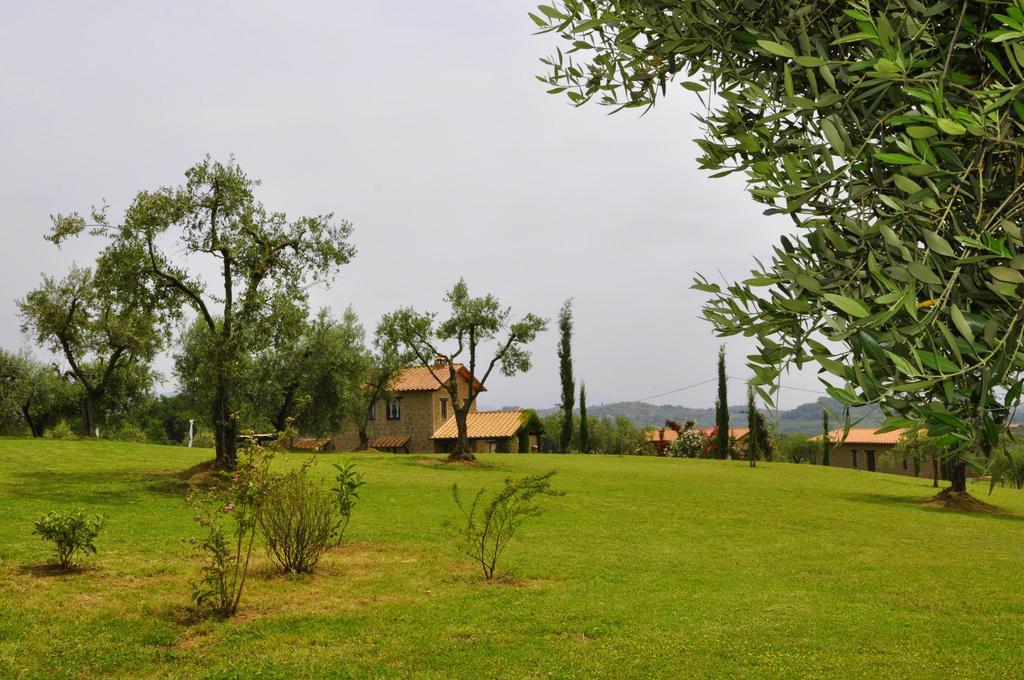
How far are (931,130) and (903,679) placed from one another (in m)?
8.31

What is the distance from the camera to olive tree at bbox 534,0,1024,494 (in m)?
2.87

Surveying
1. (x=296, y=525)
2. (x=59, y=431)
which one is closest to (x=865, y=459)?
(x=59, y=431)

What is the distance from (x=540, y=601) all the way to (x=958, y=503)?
91.9 ft

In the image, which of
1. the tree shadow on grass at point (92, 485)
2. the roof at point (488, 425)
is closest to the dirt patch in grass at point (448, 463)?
the tree shadow on grass at point (92, 485)

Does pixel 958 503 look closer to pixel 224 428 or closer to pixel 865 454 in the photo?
pixel 224 428

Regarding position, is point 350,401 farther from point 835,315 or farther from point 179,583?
point 835,315

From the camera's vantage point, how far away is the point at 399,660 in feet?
30.3

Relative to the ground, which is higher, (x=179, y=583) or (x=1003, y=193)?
(x=1003, y=193)

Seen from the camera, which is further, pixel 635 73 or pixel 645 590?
pixel 645 590

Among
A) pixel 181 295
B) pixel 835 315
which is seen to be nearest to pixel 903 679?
pixel 835 315

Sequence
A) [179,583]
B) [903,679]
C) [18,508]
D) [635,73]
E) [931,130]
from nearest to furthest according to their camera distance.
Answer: [931,130] < [635,73] < [903,679] < [179,583] < [18,508]

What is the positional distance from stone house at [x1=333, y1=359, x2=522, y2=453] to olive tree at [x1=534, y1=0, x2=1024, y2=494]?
63.7m

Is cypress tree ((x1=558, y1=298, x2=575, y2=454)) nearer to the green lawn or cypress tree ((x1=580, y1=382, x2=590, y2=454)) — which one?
cypress tree ((x1=580, y1=382, x2=590, y2=454))

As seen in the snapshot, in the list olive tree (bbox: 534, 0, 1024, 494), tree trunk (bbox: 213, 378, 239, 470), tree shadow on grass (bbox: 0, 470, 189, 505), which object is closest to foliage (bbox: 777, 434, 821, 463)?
tree trunk (bbox: 213, 378, 239, 470)
